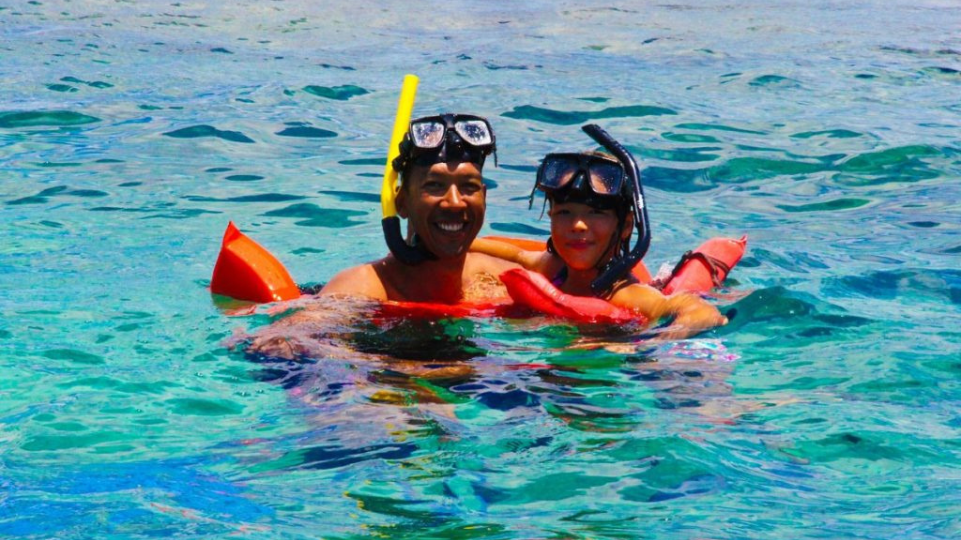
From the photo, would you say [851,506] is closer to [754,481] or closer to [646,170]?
[754,481]

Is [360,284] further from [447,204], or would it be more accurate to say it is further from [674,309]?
[674,309]

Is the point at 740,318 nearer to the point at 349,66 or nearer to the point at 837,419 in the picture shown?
the point at 837,419

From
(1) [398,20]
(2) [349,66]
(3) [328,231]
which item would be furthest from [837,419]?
(1) [398,20]

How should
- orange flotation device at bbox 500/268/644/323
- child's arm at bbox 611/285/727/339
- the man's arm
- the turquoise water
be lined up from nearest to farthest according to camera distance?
1. the turquoise water
2. child's arm at bbox 611/285/727/339
3. orange flotation device at bbox 500/268/644/323
4. the man's arm

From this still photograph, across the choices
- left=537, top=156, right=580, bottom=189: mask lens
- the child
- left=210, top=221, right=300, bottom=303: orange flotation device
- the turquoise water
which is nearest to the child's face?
the child

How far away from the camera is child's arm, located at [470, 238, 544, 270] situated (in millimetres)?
6699

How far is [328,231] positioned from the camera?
8.77 metres

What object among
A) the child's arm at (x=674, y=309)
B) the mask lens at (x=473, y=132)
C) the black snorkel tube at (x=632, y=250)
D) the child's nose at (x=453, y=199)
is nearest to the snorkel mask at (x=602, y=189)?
the black snorkel tube at (x=632, y=250)

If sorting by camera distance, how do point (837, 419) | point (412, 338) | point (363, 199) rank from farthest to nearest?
point (363, 199) < point (412, 338) < point (837, 419)

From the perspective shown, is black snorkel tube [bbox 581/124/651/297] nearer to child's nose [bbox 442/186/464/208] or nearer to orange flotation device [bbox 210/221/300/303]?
child's nose [bbox 442/186/464/208]

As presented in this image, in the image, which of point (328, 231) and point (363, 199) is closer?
point (328, 231)

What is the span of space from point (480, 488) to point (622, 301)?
1981 millimetres

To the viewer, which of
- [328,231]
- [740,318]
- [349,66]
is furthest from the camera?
[349,66]

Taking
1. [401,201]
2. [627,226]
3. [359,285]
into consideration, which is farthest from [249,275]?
[627,226]
